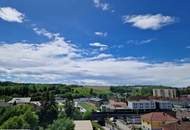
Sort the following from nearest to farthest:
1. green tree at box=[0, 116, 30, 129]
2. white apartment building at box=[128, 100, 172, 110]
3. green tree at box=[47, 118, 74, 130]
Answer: green tree at box=[47, 118, 74, 130] → green tree at box=[0, 116, 30, 129] → white apartment building at box=[128, 100, 172, 110]

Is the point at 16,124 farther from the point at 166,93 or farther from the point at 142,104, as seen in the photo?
the point at 166,93

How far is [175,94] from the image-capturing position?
12988cm

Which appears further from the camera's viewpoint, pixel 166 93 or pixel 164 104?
pixel 166 93

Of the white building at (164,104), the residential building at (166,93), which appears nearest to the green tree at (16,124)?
the white building at (164,104)

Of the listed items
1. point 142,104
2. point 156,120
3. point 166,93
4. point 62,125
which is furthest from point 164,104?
point 62,125

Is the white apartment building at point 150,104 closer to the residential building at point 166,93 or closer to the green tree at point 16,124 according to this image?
the residential building at point 166,93

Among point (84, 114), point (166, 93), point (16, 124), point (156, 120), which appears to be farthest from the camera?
point (166, 93)

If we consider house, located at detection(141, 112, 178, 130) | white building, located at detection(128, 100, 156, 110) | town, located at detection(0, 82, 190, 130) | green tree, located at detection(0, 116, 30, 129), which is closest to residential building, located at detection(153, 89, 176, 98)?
town, located at detection(0, 82, 190, 130)

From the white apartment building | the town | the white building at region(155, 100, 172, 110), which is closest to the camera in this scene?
the town

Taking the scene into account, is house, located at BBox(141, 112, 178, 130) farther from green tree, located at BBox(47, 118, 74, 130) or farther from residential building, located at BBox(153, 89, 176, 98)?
residential building, located at BBox(153, 89, 176, 98)

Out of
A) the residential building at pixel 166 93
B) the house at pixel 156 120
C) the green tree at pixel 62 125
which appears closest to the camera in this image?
the green tree at pixel 62 125

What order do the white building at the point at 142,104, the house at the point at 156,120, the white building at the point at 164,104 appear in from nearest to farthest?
1. the house at the point at 156,120
2. the white building at the point at 142,104
3. the white building at the point at 164,104

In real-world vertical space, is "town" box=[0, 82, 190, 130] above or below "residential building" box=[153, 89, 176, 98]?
below

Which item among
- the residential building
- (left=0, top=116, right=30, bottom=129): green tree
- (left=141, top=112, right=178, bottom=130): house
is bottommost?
(left=141, top=112, right=178, bottom=130): house
